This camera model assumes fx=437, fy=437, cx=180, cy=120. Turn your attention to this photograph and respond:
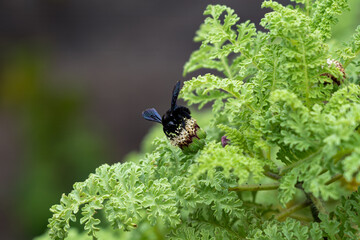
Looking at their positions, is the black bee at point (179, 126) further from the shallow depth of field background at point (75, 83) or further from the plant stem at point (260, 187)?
the shallow depth of field background at point (75, 83)

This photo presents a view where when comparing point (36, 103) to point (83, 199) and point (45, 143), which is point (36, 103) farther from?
point (83, 199)

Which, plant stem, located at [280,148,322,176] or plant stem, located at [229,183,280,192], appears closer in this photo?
plant stem, located at [280,148,322,176]

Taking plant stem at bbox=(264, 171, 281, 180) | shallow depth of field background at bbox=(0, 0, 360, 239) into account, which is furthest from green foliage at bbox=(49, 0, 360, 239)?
shallow depth of field background at bbox=(0, 0, 360, 239)

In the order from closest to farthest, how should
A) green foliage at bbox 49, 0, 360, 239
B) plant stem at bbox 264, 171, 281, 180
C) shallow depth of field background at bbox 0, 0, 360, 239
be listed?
green foliage at bbox 49, 0, 360, 239 < plant stem at bbox 264, 171, 281, 180 < shallow depth of field background at bbox 0, 0, 360, 239

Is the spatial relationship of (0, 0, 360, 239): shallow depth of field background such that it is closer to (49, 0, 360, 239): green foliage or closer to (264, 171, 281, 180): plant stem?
(49, 0, 360, 239): green foliage

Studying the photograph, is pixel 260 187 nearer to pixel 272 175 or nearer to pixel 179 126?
pixel 272 175

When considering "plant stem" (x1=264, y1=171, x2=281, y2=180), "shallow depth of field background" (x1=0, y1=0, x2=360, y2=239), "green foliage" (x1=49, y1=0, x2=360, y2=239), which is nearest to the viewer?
"green foliage" (x1=49, y1=0, x2=360, y2=239)
